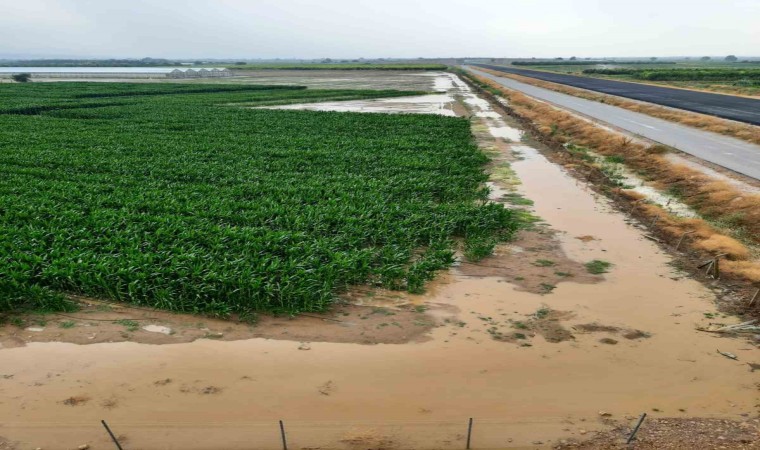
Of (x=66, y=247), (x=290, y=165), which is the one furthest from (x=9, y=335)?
(x=290, y=165)

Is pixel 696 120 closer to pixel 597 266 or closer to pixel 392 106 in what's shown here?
pixel 392 106

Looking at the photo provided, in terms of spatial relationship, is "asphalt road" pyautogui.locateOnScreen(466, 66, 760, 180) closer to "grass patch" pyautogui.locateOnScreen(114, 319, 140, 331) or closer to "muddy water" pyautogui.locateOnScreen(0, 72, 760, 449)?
"muddy water" pyautogui.locateOnScreen(0, 72, 760, 449)

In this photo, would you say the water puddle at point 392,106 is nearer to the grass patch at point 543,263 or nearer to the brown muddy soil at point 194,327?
the grass patch at point 543,263

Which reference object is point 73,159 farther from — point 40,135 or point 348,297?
point 348,297

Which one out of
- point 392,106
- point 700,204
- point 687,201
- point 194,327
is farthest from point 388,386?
point 392,106

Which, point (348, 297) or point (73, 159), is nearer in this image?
point (348, 297)

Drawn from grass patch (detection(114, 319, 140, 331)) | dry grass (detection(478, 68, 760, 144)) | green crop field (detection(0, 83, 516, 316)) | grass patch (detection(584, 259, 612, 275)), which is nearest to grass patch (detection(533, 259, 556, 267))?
grass patch (detection(584, 259, 612, 275))
